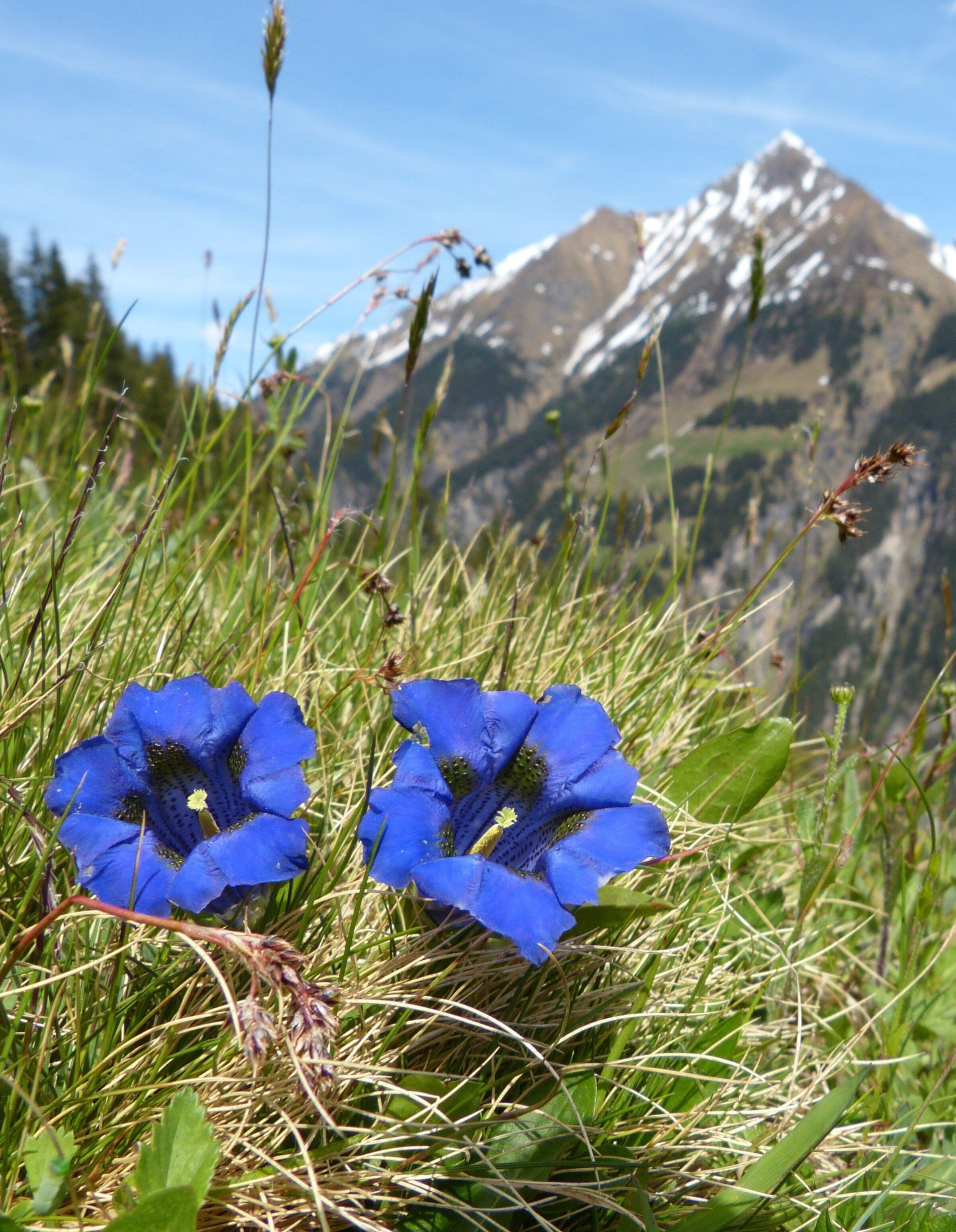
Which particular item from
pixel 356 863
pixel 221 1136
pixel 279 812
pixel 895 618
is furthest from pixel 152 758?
pixel 895 618

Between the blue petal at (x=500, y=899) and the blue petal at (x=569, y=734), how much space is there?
0.75 ft

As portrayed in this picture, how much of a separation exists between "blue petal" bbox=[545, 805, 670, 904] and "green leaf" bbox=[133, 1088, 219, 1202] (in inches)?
20.4

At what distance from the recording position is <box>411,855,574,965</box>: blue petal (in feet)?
3.94

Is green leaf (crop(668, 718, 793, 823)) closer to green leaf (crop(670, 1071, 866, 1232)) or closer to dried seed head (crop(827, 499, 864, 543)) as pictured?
dried seed head (crop(827, 499, 864, 543))

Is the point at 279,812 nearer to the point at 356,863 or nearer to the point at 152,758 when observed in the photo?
the point at 152,758

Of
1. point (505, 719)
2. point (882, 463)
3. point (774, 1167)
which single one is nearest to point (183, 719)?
point (505, 719)

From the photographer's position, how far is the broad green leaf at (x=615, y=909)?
1.45 meters

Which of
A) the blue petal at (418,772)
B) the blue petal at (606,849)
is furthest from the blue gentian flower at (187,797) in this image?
the blue petal at (606,849)

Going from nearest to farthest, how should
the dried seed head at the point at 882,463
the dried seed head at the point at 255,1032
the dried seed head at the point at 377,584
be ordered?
1. the dried seed head at the point at 255,1032
2. the dried seed head at the point at 882,463
3. the dried seed head at the point at 377,584

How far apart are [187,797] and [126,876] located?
0.21 meters

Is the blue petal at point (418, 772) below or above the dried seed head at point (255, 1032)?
above

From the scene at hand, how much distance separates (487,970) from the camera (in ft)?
4.98

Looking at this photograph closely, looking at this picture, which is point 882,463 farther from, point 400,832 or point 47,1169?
point 47,1169

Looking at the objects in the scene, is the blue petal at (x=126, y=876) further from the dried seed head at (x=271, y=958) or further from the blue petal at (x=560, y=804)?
the blue petal at (x=560, y=804)
